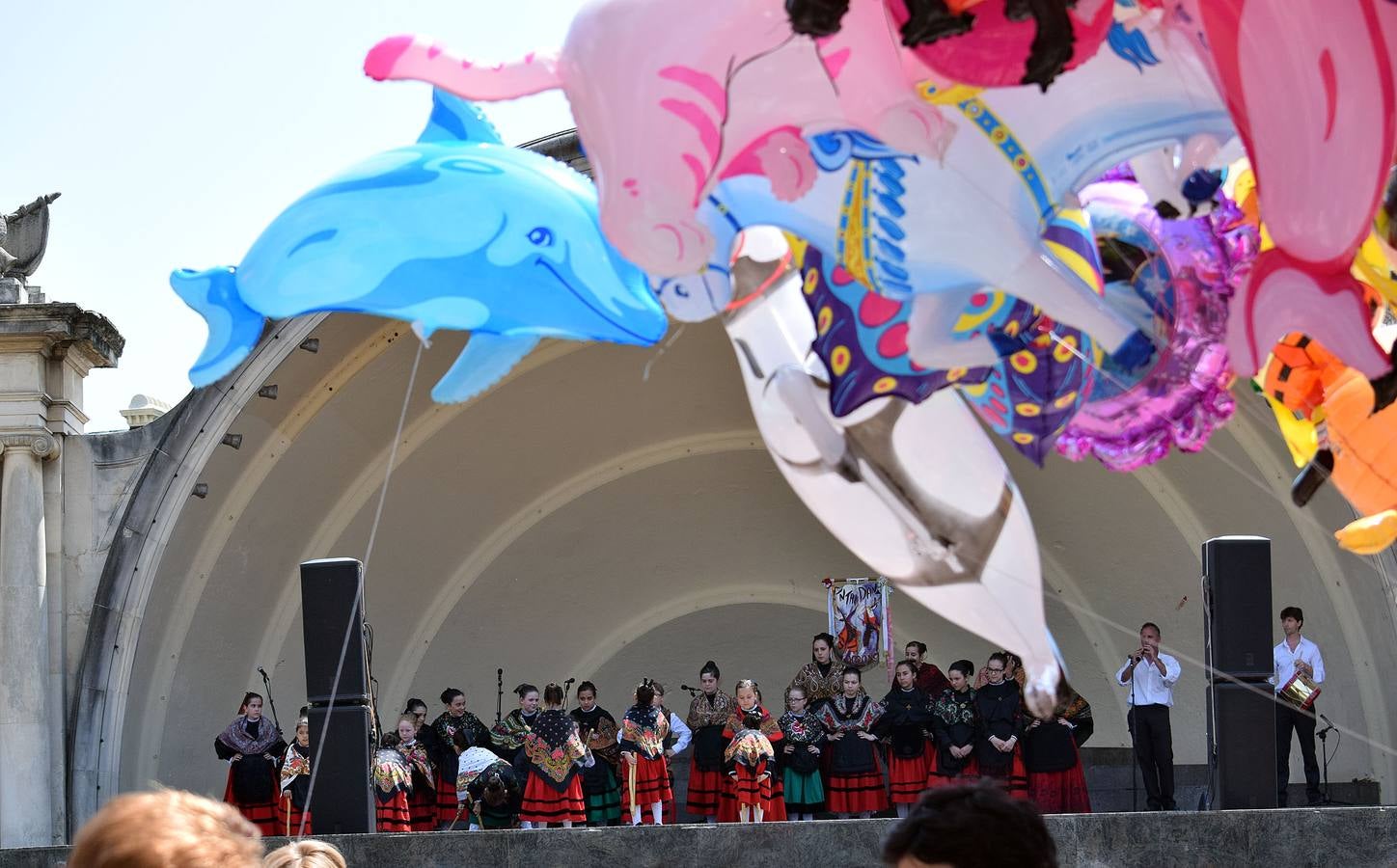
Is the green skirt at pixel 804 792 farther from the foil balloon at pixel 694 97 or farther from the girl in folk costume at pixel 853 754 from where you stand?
the foil balloon at pixel 694 97

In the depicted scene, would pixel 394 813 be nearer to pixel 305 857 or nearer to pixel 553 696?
pixel 553 696

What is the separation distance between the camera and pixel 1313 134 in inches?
126

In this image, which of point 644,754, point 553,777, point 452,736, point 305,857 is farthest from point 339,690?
point 305,857

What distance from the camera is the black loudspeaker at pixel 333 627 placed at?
9.30 metres

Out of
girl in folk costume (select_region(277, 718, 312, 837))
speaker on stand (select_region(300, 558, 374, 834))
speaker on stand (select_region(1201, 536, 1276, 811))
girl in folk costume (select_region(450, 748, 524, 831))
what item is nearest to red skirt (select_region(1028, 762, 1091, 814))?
speaker on stand (select_region(1201, 536, 1276, 811))

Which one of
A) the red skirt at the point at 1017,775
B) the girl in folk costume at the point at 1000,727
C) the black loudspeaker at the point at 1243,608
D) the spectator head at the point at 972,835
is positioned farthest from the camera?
the red skirt at the point at 1017,775

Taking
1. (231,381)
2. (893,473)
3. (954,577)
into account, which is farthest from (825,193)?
(231,381)

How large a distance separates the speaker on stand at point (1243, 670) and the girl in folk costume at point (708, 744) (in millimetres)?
4112

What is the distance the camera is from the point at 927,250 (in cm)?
345

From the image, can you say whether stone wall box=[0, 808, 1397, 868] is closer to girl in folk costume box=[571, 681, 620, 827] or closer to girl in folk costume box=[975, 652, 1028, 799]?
girl in folk costume box=[975, 652, 1028, 799]

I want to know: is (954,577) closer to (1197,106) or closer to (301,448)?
(1197,106)

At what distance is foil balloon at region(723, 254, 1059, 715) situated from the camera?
3.72m

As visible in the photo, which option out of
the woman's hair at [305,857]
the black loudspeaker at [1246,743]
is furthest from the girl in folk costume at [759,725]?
the woman's hair at [305,857]

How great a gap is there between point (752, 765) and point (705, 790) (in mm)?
1041
